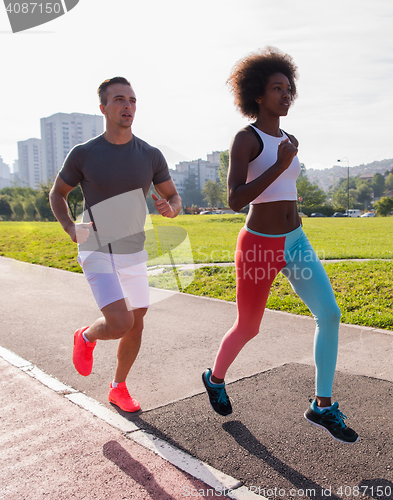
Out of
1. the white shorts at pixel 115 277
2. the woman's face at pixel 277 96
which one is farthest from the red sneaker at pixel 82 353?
the woman's face at pixel 277 96

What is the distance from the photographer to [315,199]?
273 ft

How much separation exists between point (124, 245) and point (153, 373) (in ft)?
4.84

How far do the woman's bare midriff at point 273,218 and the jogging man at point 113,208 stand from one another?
601 millimetres

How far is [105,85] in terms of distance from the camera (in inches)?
120

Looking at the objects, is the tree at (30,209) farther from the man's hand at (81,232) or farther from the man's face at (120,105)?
the man's hand at (81,232)

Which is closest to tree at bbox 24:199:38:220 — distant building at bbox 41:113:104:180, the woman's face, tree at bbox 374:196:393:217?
tree at bbox 374:196:393:217

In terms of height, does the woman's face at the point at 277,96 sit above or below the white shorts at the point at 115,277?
above

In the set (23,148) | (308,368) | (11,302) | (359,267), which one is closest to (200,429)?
(308,368)

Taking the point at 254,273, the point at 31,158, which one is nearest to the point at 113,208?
the point at 254,273

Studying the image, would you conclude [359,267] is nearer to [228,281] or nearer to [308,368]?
[228,281]

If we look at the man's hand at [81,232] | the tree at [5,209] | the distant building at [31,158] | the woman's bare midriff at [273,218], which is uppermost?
the distant building at [31,158]

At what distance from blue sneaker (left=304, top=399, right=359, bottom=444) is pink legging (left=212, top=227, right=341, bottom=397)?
10cm

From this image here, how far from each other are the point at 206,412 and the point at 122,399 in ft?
1.98

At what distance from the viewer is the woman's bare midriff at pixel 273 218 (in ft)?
9.32
